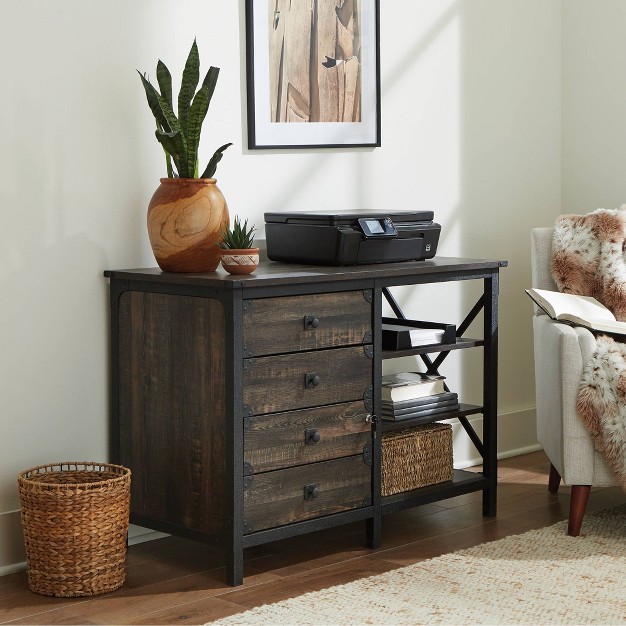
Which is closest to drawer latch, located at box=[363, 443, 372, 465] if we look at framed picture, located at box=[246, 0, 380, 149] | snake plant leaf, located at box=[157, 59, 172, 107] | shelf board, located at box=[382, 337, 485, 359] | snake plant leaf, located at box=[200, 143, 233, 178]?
shelf board, located at box=[382, 337, 485, 359]

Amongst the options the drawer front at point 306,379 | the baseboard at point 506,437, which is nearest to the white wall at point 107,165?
the baseboard at point 506,437

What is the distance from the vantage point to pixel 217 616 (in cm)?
257

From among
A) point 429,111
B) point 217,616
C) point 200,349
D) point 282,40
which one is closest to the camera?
point 217,616

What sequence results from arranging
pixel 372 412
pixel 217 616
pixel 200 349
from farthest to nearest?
1. pixel 372 412
2. pixel 200 349
3. pixel 217 616

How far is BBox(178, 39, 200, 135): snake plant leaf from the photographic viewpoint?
294 centimetres

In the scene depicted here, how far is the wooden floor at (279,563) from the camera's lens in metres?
2.62

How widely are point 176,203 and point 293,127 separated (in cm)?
70

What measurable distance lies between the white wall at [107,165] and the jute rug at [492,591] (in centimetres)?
84

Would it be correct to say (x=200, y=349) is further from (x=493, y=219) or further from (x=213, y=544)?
(x=493, y=219)

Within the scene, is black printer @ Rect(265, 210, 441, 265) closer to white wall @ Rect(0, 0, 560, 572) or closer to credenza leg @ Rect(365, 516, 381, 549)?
white wall @ Rect(0, 0, 560, 572)

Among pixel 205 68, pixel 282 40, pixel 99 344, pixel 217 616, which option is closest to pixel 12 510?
pixel 99 344

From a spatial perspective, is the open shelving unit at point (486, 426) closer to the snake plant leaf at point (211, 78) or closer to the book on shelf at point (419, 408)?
the book on shelf at point (419, 408)

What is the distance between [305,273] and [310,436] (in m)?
0.43

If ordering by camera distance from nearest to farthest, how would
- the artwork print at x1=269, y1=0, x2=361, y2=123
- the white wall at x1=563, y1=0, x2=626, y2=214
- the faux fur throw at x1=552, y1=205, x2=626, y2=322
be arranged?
the artwork print at x1=269, y1=0, x2=361, y2=123, the faux fur throw at x1=552, y1=205, x2=626, y2=322, the white wall at x1=563, y1=0, x2=626, y2=214
